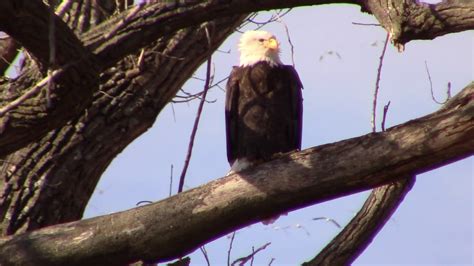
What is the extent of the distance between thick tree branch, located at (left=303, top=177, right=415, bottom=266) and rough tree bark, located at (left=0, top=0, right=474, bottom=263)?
1.73 feet

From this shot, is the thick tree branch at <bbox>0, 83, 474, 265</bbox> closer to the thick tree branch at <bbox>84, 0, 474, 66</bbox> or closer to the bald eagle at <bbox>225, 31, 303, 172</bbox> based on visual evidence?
the thick tree branch at <bbox>84, 0, 474, 66</bbox>

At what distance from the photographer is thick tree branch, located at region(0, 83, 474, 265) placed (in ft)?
10.00

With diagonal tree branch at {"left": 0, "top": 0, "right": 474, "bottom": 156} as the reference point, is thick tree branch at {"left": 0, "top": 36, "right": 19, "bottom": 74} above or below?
above

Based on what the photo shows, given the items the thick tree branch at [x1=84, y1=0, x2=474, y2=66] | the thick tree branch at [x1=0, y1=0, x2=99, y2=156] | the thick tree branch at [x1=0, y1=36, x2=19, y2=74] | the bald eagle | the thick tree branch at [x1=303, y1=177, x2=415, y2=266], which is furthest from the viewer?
the bald eagle

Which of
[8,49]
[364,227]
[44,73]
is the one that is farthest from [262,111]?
[44,73]

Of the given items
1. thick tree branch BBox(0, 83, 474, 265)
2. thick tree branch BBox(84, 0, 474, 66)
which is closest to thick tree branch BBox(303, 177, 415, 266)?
thick tree branch BBox(0, 83, 474, 265)

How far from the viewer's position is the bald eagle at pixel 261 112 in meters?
5.35

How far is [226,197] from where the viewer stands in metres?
3.17

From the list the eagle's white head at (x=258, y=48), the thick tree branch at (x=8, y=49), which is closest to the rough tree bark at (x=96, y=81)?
the thick tree branch at (x=8, y=49)

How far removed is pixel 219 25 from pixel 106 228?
1358 mm

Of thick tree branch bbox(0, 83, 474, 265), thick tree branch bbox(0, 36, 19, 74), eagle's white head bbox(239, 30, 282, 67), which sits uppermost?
eagle's white head bbox(239, 30, 282, 67)

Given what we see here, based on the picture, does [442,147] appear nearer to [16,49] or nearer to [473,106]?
[473,106]

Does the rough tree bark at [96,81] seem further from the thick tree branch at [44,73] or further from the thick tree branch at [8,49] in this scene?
the thick tree branch at [8,49]

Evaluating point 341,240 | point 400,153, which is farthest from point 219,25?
point 400,153
